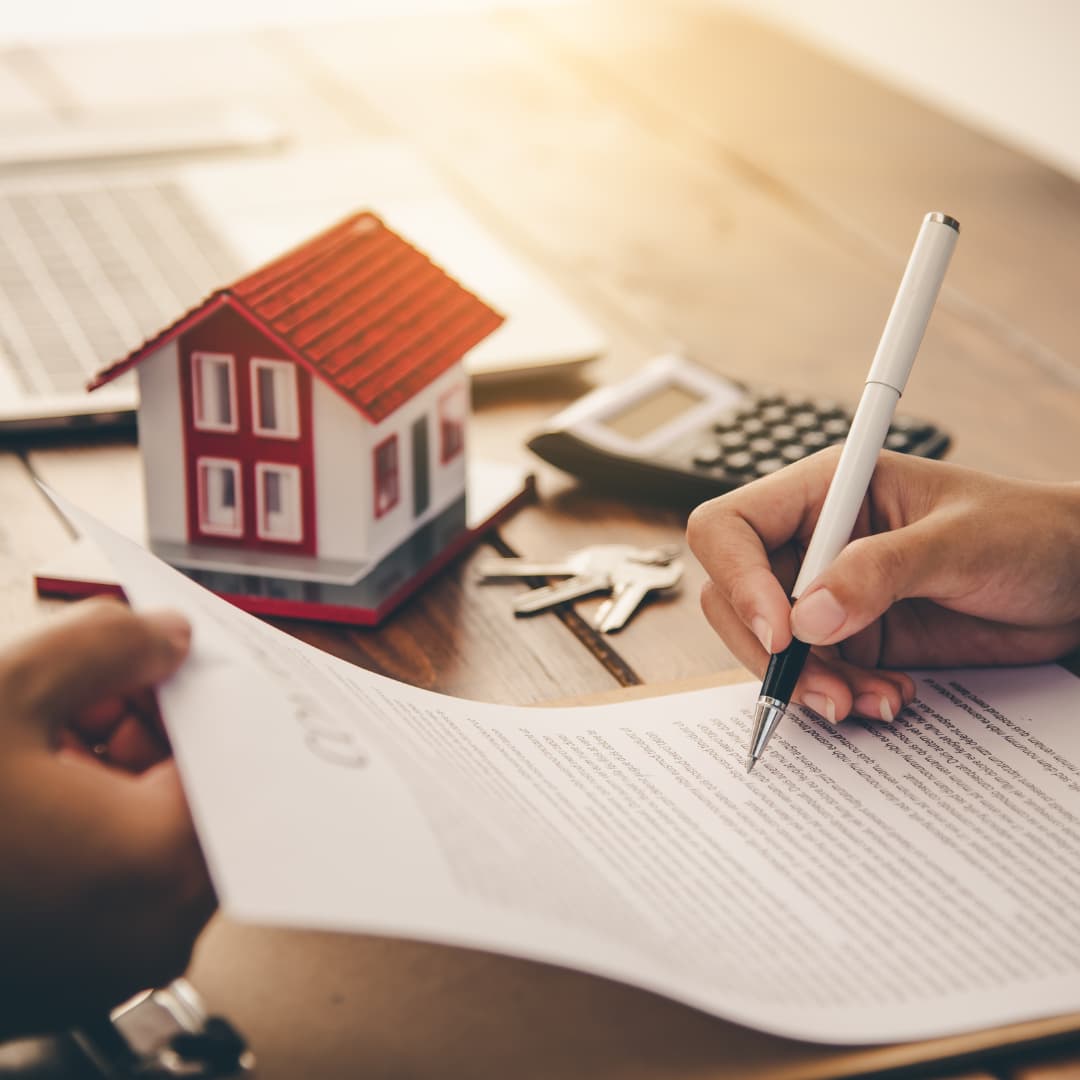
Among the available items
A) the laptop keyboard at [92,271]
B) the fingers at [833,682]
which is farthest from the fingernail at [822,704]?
the laptop keyboard at [92,271]

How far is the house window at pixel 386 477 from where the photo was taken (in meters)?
0.79

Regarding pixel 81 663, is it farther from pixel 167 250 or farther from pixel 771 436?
pixel 167 250

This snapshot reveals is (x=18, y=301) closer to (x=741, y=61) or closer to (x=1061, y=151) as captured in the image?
(x=741, y=61)

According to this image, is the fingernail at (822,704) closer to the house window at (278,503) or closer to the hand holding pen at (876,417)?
the hand holding pen at (876,417)

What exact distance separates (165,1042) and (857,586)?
342mm

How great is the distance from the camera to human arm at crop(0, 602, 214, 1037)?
460 millimetres

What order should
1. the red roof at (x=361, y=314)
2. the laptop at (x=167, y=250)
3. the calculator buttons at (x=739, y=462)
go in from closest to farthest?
the red roof at (x=361, y=314) → the calculator buttons at (x=739, y=462) → the laptop at (x=167, y=250)

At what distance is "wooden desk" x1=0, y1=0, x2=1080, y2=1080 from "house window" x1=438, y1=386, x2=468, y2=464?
62mm

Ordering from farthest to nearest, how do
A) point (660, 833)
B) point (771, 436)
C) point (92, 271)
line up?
point (92, 271) → point (771, 436) → point (660, 833)

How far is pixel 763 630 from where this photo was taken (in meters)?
0.66

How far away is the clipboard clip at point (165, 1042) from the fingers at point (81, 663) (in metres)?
A: 0.11

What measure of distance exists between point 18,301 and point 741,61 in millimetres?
1081

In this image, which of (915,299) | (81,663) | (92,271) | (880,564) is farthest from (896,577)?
(92,271)

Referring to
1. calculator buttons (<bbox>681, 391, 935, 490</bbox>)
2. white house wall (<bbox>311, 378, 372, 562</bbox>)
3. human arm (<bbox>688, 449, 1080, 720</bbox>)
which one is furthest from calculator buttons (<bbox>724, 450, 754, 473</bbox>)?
white house wall (<bbox>311, 378, 372, 562</bbox>)
